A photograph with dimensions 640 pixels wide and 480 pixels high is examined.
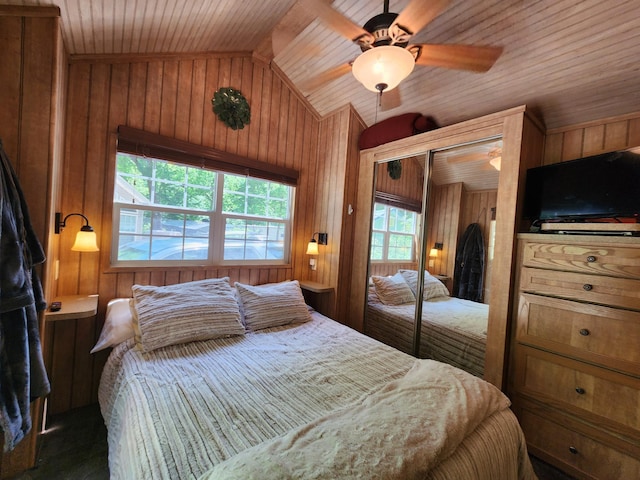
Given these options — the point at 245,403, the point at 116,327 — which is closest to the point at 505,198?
the point at 245,403

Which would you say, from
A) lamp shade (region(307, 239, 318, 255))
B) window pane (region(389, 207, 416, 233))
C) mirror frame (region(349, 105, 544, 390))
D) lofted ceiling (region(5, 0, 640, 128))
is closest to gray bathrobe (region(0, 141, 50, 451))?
lofted ceiling (region(5, 0, 640, 128))

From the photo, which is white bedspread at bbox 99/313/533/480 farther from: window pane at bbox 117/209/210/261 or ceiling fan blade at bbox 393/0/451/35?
ceiling fan blade at bbox 393/0/451/35

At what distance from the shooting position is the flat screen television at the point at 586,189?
157 cm

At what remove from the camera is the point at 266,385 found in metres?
1.37

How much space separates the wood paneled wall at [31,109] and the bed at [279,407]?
2.14 feet

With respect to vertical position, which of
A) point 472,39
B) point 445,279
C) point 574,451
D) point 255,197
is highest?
point 472,39

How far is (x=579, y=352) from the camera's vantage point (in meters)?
1.60

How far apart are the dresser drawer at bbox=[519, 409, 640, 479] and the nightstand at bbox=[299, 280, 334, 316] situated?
171 cm

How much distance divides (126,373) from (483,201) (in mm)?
2521

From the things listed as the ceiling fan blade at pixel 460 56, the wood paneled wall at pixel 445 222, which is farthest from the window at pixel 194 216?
the ceiling fan blade at pixel 460 56

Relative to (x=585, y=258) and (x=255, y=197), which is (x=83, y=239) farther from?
(x=585, y=258)

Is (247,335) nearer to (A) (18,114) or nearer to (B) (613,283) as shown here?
(A) (18,114)

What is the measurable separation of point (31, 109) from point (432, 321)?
290cm

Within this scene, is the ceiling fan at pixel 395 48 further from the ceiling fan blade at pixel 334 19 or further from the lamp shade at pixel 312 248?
the lamp shade at pixel 312 248
